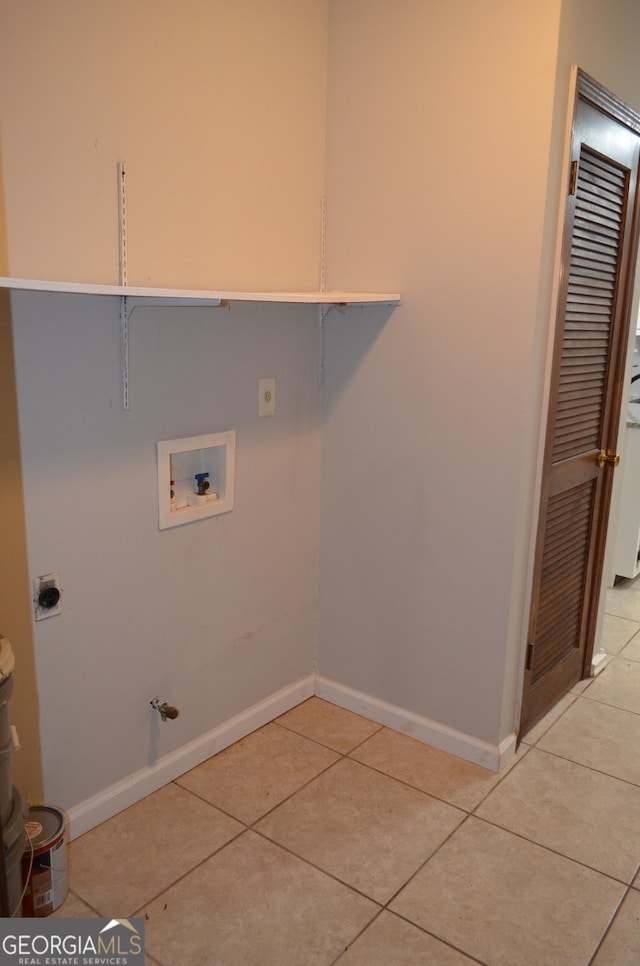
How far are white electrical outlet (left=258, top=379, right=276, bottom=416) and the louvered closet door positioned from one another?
88 centimetres

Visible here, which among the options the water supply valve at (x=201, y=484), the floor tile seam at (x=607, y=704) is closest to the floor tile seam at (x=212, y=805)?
the water supply valve at (x=201, y=484)

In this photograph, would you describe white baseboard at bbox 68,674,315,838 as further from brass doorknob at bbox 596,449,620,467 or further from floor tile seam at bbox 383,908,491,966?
brass doorknob at bbox 596,449,620,467

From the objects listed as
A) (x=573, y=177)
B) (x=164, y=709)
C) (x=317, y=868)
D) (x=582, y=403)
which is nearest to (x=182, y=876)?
(x=317, y=868)

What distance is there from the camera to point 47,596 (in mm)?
1872

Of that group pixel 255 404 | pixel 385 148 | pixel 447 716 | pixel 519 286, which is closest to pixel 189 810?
pixel 447 716

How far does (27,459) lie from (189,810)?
1145 millimetres

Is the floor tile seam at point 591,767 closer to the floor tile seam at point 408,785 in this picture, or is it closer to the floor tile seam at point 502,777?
the floor tile seam at point 502,777

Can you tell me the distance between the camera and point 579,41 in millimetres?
2059

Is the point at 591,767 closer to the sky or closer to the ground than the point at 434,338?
closer to the ground

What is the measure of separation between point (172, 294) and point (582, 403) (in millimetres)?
1494

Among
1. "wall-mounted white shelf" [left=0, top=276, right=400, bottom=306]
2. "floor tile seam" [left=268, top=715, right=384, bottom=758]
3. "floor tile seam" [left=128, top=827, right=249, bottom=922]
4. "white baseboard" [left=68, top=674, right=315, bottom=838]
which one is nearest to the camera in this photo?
"wall-mounted white shelf" [left=0, top=276, right=400, bottom=306]

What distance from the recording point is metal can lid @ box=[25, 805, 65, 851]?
1754mm

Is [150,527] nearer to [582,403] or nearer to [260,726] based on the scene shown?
[260,726]

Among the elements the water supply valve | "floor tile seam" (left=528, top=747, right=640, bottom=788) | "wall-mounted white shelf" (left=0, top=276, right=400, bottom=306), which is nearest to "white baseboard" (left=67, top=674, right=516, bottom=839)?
"floor tile seam" (left=528, top=747, right=640, bottom=788)
